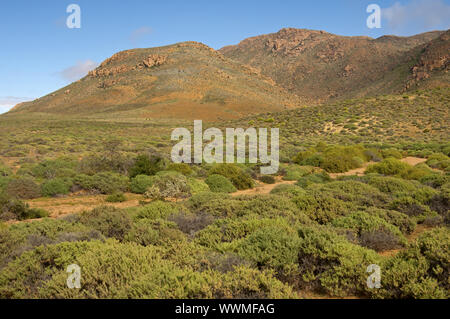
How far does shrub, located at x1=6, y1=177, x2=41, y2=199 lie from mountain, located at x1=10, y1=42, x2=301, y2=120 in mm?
55921

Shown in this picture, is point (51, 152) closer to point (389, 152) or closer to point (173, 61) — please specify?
point (389, 152)

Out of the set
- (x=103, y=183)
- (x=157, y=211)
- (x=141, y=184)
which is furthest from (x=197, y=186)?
(x=157, y=211)

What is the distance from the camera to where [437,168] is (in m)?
18.6

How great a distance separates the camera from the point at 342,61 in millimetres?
120938

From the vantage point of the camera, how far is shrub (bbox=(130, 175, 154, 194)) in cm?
1391

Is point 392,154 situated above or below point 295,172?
above

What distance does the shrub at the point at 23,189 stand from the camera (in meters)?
13.0

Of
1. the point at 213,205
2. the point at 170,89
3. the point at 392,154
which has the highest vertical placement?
the point at 170,89

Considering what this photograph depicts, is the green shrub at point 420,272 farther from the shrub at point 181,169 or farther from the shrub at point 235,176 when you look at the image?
the shrub at point 181,169

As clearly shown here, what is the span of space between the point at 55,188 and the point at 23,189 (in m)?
1.16

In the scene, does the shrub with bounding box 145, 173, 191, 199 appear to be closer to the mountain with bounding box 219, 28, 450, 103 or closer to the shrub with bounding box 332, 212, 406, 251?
the shrub with bounding box 332, 212, 406, 251

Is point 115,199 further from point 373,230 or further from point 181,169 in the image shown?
point 373,230

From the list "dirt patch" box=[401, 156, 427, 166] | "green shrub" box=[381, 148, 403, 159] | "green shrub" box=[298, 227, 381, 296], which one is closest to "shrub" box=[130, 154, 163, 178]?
"green shrub" box=[298, 227, 381, 296]

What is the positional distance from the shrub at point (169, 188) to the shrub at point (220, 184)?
1.44 m
